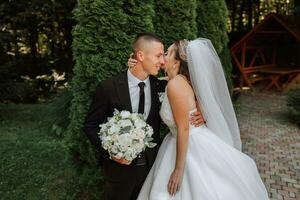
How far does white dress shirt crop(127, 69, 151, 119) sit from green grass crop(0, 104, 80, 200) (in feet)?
5.70

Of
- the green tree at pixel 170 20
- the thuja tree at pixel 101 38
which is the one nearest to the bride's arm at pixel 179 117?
the thuja tree at pixel 101 38

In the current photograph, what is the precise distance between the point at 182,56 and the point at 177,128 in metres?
0.63

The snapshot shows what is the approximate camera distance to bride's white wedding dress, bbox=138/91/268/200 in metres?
2.97

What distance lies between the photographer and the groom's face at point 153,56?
9.55 feet

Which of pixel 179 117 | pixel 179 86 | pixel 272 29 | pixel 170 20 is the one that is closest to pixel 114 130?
pixel 179 117

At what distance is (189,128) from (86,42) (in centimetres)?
152

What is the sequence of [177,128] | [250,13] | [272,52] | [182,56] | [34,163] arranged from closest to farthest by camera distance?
[177,128] → [182,56] → [34,163] → [272,52] → [250,13]

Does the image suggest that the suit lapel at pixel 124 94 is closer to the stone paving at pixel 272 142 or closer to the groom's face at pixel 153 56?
the groom's face at pixel 153 56

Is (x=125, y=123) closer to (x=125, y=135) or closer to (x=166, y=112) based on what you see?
(x=125, y=135)

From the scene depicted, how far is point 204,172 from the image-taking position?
302 cm

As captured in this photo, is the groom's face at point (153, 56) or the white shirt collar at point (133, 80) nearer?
the groom's face at point (153, 56)

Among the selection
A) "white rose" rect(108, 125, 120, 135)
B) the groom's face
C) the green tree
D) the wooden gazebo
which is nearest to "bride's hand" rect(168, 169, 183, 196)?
"white rose" rect(108, 125, 120, 135)

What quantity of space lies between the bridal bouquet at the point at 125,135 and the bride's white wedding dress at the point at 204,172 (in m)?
0.29

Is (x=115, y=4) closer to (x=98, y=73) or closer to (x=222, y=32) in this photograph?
(x=98, y=73)
